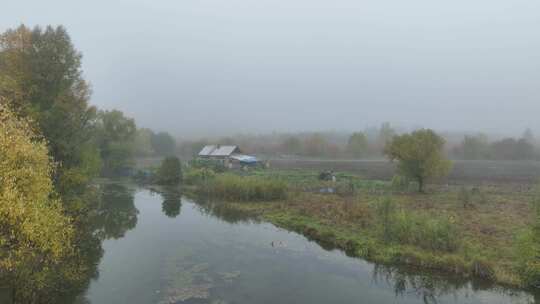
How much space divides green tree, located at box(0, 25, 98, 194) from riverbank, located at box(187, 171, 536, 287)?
18.2 metres

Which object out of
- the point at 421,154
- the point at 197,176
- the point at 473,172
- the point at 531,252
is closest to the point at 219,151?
the point at 197,176

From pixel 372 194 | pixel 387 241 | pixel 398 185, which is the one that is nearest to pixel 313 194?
pixel 372 194

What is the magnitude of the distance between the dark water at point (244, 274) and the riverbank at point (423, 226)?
4.00 ft

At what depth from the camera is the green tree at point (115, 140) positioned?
229 ft

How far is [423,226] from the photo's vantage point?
74.6ft

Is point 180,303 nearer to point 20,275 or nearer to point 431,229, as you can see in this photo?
point 20,275

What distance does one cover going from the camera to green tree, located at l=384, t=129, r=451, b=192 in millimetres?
41594

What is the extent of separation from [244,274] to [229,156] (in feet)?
200

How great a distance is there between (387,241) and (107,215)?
2936 cm

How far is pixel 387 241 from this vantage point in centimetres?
2341

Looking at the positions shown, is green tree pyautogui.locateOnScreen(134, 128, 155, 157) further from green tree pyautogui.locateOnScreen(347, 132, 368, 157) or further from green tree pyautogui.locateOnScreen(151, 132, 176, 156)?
green tree pyautogui.locateOnScreen(347, 132, 368, 157)

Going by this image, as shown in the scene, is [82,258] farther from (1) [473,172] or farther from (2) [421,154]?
(1) [473,172]

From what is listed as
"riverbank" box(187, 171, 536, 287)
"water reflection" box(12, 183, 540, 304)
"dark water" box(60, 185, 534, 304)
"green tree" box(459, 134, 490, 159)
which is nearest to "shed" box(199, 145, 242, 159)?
"riverbank" box(187, 171, 536, 287)

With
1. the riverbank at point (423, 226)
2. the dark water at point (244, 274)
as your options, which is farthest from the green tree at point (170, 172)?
the dark water at point (244, 274)
